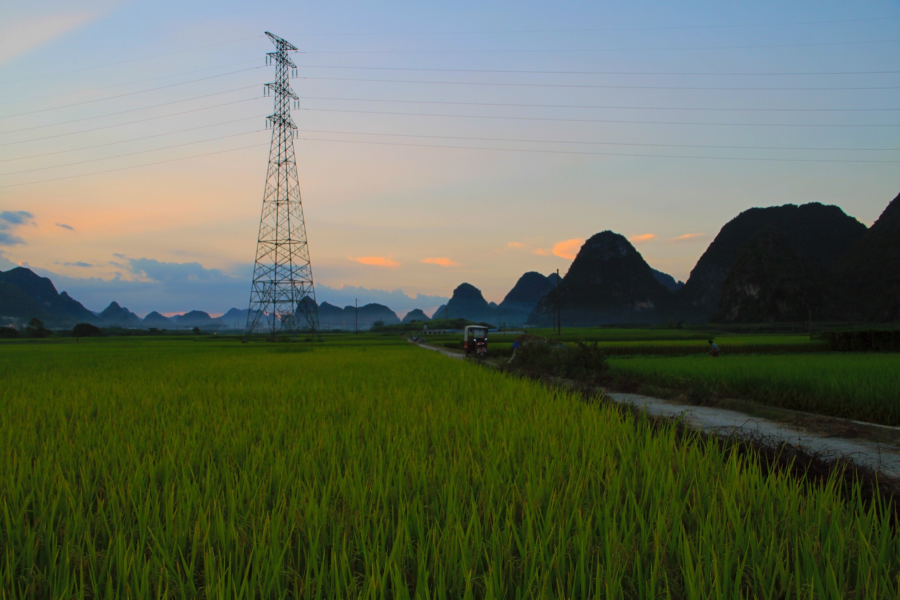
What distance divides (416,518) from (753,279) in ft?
294

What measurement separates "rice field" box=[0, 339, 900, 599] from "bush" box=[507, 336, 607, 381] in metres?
10.0

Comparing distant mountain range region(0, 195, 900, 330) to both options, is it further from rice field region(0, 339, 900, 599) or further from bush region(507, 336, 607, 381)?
rice field region(0, 339, 900, 599)

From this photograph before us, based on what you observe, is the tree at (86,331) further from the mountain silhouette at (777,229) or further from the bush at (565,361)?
the mountain silhouette at (777,229)

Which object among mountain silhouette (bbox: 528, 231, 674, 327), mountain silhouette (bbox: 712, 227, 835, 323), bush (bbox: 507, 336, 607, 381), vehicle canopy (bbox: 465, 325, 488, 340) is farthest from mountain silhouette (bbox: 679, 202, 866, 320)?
bush (bbox: 507, 336, 607, 381)

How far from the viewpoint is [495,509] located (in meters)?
2.38

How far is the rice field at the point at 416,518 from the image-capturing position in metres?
1.74

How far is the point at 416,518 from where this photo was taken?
220 centimetres

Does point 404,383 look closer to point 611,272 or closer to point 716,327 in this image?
point 716,327

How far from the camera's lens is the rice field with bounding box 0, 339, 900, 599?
1.74 metres

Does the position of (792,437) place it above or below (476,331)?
below

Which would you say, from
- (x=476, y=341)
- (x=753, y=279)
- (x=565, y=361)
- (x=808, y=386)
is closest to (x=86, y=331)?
(x=476, y=341)

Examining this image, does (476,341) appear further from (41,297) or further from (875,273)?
(41,297)

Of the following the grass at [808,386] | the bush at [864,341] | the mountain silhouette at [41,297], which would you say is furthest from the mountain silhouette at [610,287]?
the mountain silhouette at [41,297]

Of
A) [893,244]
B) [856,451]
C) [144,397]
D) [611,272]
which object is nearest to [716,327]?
[893,244]
